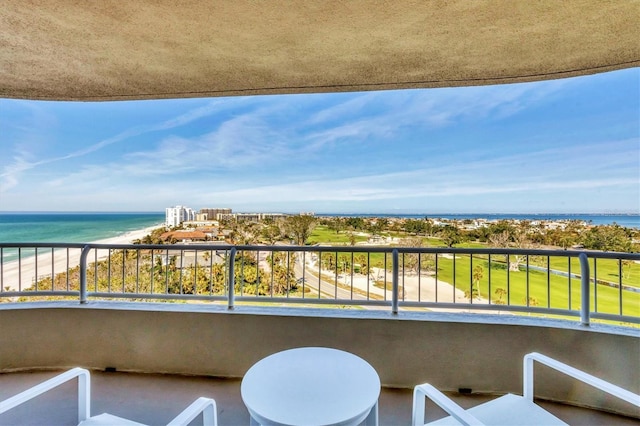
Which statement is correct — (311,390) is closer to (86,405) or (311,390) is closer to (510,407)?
(510,407)

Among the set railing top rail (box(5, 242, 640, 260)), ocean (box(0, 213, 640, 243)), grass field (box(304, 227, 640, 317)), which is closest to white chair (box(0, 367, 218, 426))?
railing top rail (box(5, 242, 640, 260))

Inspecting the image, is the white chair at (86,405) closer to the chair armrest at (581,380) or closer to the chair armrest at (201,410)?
the chair armrest at (201,410)

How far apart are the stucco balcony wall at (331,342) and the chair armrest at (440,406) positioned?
86cm

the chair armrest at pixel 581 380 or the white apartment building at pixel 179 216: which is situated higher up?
the white apartment building at pixel 179 216

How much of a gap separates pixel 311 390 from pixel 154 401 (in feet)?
5.19

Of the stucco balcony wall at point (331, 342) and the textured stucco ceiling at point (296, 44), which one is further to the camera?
the stucco balcony wall at point (331, 342)

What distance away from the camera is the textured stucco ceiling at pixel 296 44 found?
4.86ft

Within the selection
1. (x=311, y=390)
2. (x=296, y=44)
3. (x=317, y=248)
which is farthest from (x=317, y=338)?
(x=296, y=44)

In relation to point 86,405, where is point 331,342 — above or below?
below

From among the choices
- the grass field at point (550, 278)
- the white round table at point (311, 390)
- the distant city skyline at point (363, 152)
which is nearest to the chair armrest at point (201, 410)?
the white round table at point (311, 390)

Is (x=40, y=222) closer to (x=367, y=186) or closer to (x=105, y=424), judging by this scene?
(x=367, y=186)

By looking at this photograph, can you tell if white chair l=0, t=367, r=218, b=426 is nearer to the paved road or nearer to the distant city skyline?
the paved road

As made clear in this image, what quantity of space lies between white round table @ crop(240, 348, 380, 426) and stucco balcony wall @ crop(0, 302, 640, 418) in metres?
0.66

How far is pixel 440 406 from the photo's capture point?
3.62ft
